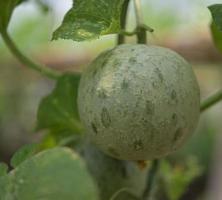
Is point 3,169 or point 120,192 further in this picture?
point 120,192

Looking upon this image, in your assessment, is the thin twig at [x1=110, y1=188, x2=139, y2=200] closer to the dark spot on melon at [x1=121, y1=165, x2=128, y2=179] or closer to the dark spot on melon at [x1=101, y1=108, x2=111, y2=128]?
the dark spot on melon at [x1=121, y1=165, x2=128, y2=179]

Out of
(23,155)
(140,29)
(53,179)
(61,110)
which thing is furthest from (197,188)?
(53,179)

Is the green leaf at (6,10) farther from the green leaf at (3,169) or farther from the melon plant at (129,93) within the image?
the green leaf at (3,169)

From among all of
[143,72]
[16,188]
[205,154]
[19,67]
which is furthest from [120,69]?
[19,67]

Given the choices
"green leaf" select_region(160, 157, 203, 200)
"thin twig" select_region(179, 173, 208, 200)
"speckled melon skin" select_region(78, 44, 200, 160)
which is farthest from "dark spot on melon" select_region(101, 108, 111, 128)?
"thin twig" select_region(179, 173, 208, 200)

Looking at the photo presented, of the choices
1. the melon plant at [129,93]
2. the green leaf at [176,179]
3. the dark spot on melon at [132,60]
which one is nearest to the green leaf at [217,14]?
the melon plant at [129,93]

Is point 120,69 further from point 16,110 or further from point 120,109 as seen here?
point 16,110

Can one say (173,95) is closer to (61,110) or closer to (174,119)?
(174,119)
